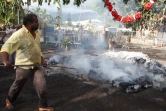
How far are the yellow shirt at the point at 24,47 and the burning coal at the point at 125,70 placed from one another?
10.1ft

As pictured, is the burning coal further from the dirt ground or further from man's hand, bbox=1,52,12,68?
man's hand, bbox=1,52,12,68

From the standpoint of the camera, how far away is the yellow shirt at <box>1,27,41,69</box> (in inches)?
161

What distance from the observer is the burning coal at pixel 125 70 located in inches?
265

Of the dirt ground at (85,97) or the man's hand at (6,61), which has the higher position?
the man's hand at (6,61)

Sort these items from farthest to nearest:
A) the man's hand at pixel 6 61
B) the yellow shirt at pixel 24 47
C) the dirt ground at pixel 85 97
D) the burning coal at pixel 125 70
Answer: the burning coal at pixel 125 70
the dirt ground at pixel 85 97
the yellow shirt at pixel 24 47
the man's hand at pixel 6 61

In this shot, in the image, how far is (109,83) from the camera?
23.3 feet

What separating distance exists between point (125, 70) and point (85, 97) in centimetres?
332

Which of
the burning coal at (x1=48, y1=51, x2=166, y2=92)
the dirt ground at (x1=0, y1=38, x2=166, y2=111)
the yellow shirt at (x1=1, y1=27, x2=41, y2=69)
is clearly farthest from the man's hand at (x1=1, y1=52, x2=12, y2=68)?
the burning coal at (x1=48, y1=51, x2=166, y2=92)

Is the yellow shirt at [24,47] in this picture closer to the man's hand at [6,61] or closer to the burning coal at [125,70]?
the man's hand at [6,61]

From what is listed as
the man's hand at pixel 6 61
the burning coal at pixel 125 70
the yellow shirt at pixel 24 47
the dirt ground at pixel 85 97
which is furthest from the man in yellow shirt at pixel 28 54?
the burning coal at pixel 125 70

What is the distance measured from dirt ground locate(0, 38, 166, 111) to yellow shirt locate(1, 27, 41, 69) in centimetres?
107

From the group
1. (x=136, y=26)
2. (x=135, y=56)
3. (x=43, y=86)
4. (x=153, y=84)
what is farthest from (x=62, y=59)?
(x=136, y=26)

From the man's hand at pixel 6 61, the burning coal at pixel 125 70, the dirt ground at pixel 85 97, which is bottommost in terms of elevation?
the dirt ground at pixel 85 97

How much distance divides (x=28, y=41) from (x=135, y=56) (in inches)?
251
